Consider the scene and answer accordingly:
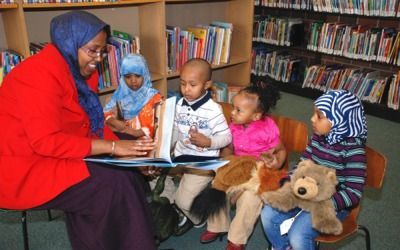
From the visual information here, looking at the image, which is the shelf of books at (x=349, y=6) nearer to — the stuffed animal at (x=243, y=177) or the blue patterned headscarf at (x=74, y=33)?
the stuffed animal at (x=243, y=177)

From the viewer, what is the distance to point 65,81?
1291 millimetres

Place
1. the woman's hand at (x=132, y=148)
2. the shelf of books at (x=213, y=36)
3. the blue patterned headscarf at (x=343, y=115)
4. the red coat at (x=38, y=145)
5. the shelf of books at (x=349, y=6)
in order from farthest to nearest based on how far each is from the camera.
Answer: the shelf of books at (x=349, y=6), the shelf of books at (x=213, y=36), the blue patterned headscarf at (x=343, y=115), the woman's hand at (x=132, y=148), the red coat at (x=38, y=145)

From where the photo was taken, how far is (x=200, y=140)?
5.57ft

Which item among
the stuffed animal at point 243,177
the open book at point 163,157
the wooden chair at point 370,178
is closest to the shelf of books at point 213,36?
the stuffed animal at point 243,177

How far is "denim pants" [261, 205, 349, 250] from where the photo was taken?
144 centimetres

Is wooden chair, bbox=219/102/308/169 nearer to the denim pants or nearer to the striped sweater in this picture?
the striped sweater

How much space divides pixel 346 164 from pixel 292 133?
1.27 ft

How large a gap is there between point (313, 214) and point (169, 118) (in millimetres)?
656

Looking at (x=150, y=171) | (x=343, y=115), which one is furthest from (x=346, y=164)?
(x=150, y=171)

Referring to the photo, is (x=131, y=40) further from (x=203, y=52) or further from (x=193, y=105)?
(x=193, y=105)

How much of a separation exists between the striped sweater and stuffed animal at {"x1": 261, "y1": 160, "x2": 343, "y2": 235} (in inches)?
2.4

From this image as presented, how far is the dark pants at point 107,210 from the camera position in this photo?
4.27 feet

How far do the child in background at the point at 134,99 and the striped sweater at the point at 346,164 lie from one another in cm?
96

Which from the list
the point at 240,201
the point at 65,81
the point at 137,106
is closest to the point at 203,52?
the point at 137,106
